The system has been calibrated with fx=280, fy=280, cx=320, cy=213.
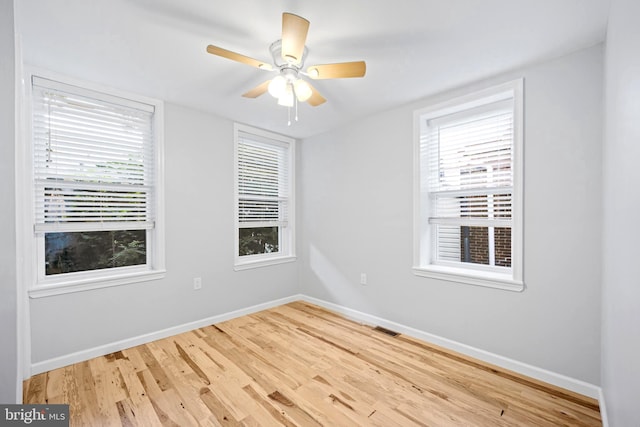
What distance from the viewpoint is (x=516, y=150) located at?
2.21 m

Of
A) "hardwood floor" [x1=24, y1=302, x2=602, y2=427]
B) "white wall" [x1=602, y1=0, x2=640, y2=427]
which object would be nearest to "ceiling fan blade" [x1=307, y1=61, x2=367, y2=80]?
"white wall" [x1=602, y1=0, x2=640, y2=427]

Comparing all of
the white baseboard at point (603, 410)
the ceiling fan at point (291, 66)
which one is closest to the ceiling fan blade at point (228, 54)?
the ceiling fan at point (291, 66)

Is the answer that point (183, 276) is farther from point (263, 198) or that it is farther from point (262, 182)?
point (262, 182)

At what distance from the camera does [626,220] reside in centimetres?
106

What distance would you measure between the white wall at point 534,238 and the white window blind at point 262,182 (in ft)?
3.87

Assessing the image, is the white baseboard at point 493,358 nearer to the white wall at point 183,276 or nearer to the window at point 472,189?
the window at point 472,189

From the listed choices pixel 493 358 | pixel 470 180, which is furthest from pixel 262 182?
pixel 493 358

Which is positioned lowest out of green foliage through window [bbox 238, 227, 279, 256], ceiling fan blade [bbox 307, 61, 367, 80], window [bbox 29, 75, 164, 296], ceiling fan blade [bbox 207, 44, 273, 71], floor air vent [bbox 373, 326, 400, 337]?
floor air vent [bbox 373, 326, 400, 337]

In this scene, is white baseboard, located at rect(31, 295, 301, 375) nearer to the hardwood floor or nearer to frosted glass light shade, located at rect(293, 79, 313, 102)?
the hardwood floor

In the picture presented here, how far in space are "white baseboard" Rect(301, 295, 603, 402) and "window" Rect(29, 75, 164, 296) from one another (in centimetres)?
236

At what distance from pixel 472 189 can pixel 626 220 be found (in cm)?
155

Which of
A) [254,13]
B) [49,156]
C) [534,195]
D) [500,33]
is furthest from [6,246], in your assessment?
[534,195]

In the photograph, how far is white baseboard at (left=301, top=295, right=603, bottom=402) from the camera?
1941 millimetres

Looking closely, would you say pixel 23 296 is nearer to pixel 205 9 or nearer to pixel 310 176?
pixel 205 9
